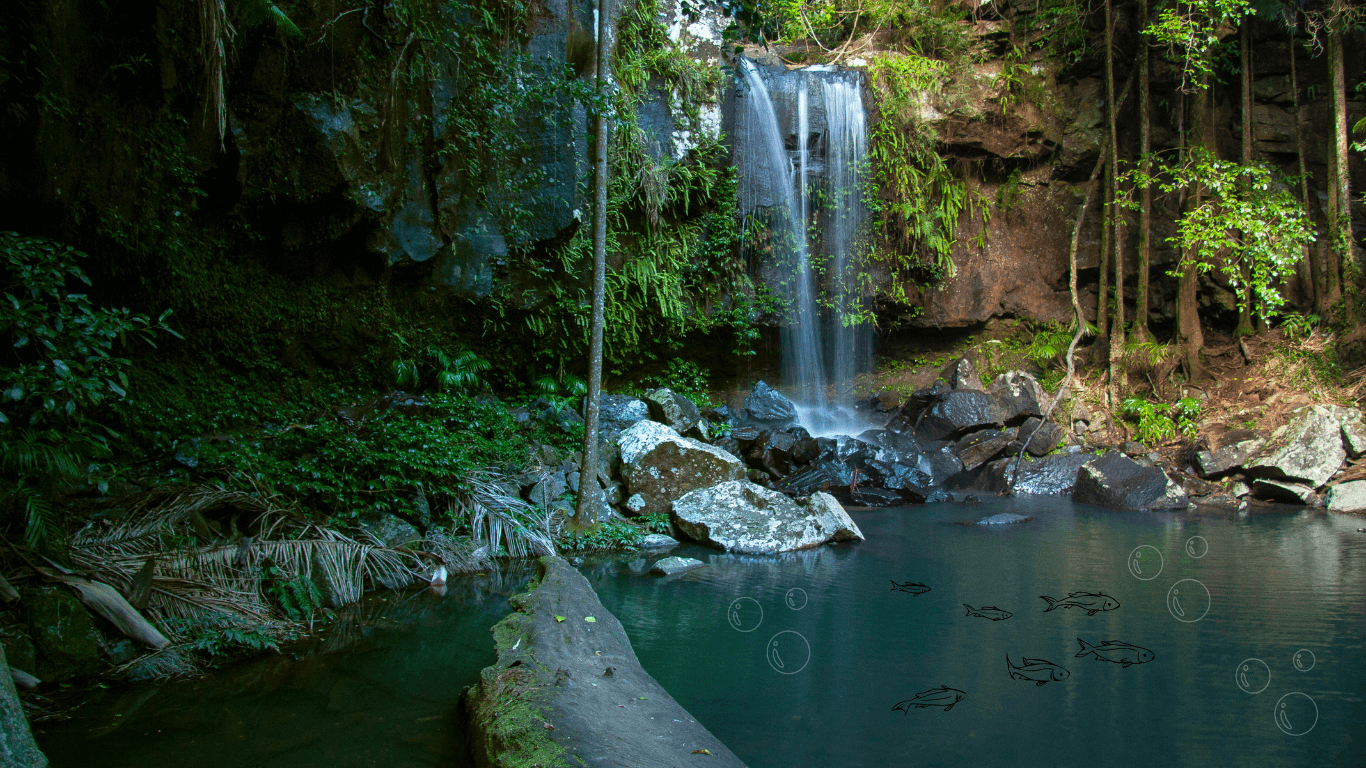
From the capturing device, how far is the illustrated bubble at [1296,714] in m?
3.02

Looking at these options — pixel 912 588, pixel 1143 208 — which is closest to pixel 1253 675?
pixel 912 588

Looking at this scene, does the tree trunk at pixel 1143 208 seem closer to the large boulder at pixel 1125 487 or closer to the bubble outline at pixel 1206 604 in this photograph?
the large boulder at pixel 1125 487

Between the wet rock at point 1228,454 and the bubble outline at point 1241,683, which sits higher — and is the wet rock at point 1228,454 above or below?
below

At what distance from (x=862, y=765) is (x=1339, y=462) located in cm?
921

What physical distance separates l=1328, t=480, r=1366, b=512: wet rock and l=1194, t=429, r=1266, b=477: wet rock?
0.99 metres

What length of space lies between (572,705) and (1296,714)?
324 centimetres

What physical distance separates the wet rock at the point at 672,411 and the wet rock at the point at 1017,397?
489 cm

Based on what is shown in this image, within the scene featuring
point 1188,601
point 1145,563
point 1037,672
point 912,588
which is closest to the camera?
point 1037,672

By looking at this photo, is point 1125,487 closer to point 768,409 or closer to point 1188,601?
point 1188,601

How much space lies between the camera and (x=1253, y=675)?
3514mm

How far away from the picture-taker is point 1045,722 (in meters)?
3.09

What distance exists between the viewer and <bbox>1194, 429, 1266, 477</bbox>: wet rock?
8969 millimetres

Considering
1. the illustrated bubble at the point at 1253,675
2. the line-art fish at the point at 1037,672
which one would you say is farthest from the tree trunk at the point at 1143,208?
the line-art fish at the point at 1037,672

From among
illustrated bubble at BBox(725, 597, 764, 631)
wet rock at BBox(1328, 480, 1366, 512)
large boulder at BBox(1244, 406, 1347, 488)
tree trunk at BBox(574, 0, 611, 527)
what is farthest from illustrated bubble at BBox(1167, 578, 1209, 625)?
large boulder at BBox(1244, 406, 1347, 488)
